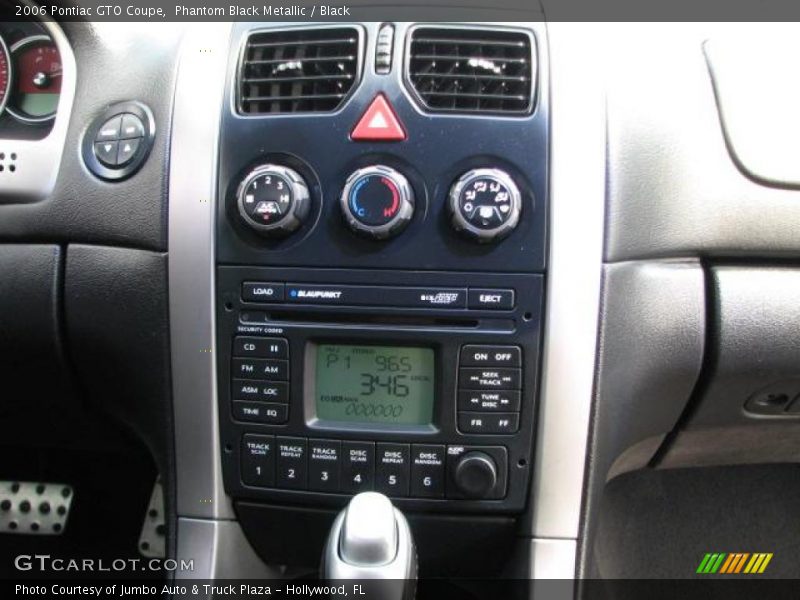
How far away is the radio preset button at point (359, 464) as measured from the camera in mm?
→ 1065

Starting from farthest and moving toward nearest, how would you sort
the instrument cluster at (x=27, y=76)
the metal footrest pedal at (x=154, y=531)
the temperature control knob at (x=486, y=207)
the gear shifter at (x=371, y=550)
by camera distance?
1. the metal footrest pedal at (x=154, y=531)
2. the instrument cluster at (x=27, y=76)
3. the temperature control knob at (x=486, y=207)
4. the gear shifter at (x=371, y=550)

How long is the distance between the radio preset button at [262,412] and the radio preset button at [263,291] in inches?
Answer: 5.8

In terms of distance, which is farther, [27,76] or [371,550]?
[27,76]

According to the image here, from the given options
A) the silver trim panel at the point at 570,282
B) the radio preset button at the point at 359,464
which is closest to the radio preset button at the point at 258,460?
the radio preset button at the point at 359,464

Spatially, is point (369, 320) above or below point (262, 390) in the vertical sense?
above

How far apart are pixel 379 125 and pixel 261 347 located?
1.13 ft

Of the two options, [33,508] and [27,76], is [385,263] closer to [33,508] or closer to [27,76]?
[27,76]

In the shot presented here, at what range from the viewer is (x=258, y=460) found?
1093 millimetres

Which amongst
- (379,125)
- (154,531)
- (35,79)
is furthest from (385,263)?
(154,531)

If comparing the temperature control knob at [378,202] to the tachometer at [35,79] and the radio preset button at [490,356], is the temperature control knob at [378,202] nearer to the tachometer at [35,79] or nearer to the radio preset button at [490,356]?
the radio preset button at [490,356]

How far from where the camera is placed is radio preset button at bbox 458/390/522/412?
1.04 meters

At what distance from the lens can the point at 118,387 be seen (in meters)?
1.20

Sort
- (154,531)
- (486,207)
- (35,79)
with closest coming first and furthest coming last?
(486,207) → (35,79) → (154,531)

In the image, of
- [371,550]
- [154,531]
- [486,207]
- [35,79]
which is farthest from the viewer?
[154,531]
